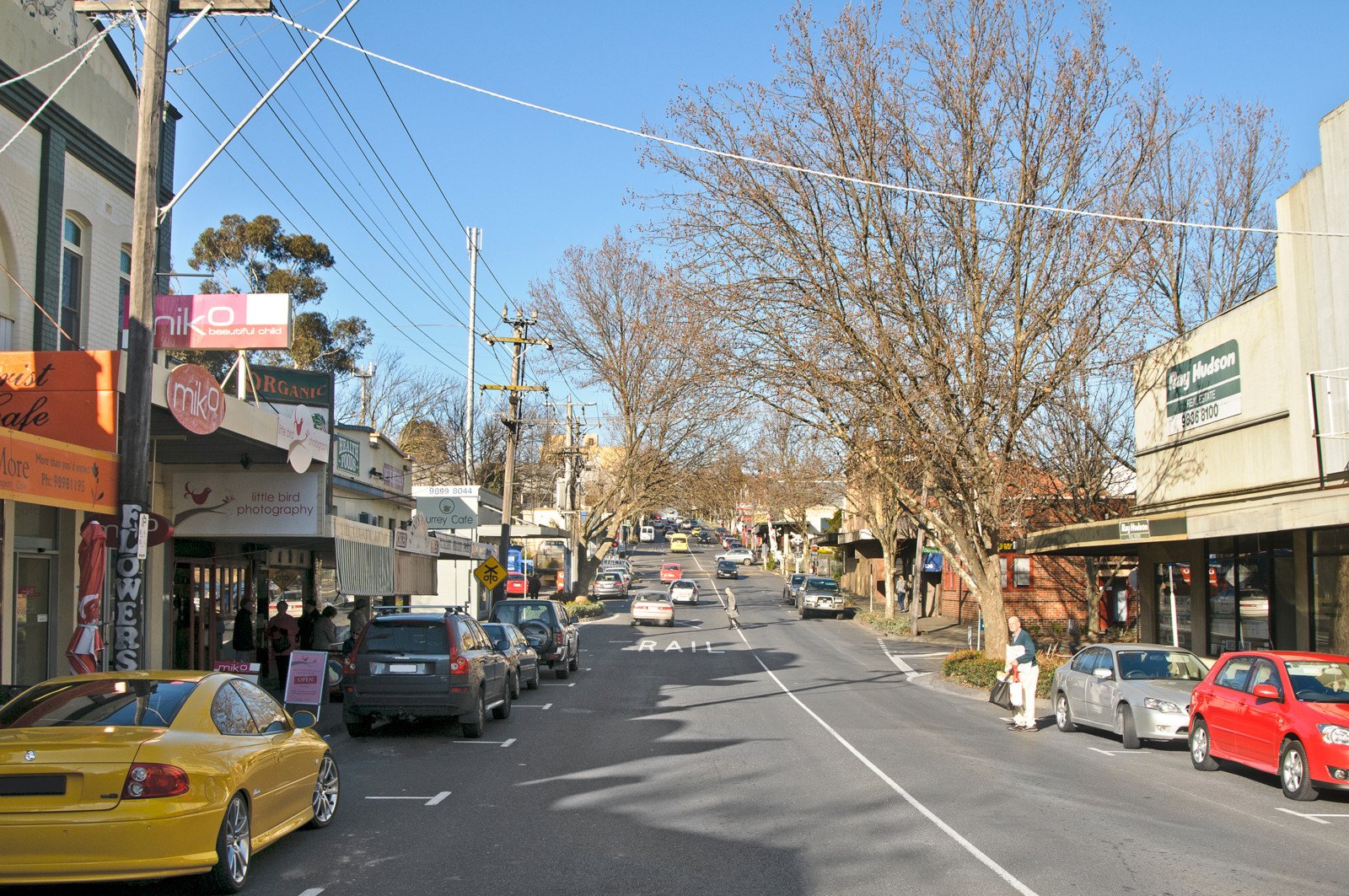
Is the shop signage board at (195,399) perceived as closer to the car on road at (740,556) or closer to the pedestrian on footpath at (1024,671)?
the pedestrian on footpath at (1024,671)

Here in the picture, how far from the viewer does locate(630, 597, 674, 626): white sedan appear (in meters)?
44.9

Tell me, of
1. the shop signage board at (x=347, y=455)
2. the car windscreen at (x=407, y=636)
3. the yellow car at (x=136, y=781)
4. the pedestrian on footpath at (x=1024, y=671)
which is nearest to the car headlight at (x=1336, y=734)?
the pedestrian on footpath at (x=1024, y=671)

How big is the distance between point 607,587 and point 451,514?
96.1 feet

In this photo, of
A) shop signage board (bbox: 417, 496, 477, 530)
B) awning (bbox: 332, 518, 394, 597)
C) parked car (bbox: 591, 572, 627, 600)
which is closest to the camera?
awning (bbox: 332, 518, 394, 597)

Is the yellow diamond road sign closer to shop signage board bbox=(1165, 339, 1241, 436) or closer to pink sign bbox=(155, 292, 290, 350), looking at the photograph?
shop signage board bbox=(1165, 339, 1241, 436)

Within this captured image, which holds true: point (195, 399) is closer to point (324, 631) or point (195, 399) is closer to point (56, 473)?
point (56, 473)

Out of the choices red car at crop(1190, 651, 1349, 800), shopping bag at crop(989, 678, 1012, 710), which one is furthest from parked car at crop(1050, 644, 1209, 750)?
shopping bag at crop(989, 678, 1012, 710)

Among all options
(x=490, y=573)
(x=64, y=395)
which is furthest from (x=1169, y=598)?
(x=64, y=395)

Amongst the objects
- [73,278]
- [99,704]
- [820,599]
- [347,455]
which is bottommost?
[820,599]

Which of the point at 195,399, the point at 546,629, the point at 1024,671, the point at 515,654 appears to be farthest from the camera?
the point at 546,629

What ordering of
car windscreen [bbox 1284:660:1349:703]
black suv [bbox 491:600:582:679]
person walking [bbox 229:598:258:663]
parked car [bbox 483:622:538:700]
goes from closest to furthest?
car windscreen [bbox 1284:660:1349:703] → person walking [bbox 229:598:258:663] → parked car [bbox 483:622:538:700] → black suv [bbox 491:600:582:679]

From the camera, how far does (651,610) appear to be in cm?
4497

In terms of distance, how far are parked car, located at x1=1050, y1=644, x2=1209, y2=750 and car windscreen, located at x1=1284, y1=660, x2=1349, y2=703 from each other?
2.75 m

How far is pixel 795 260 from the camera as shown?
24469 mm
